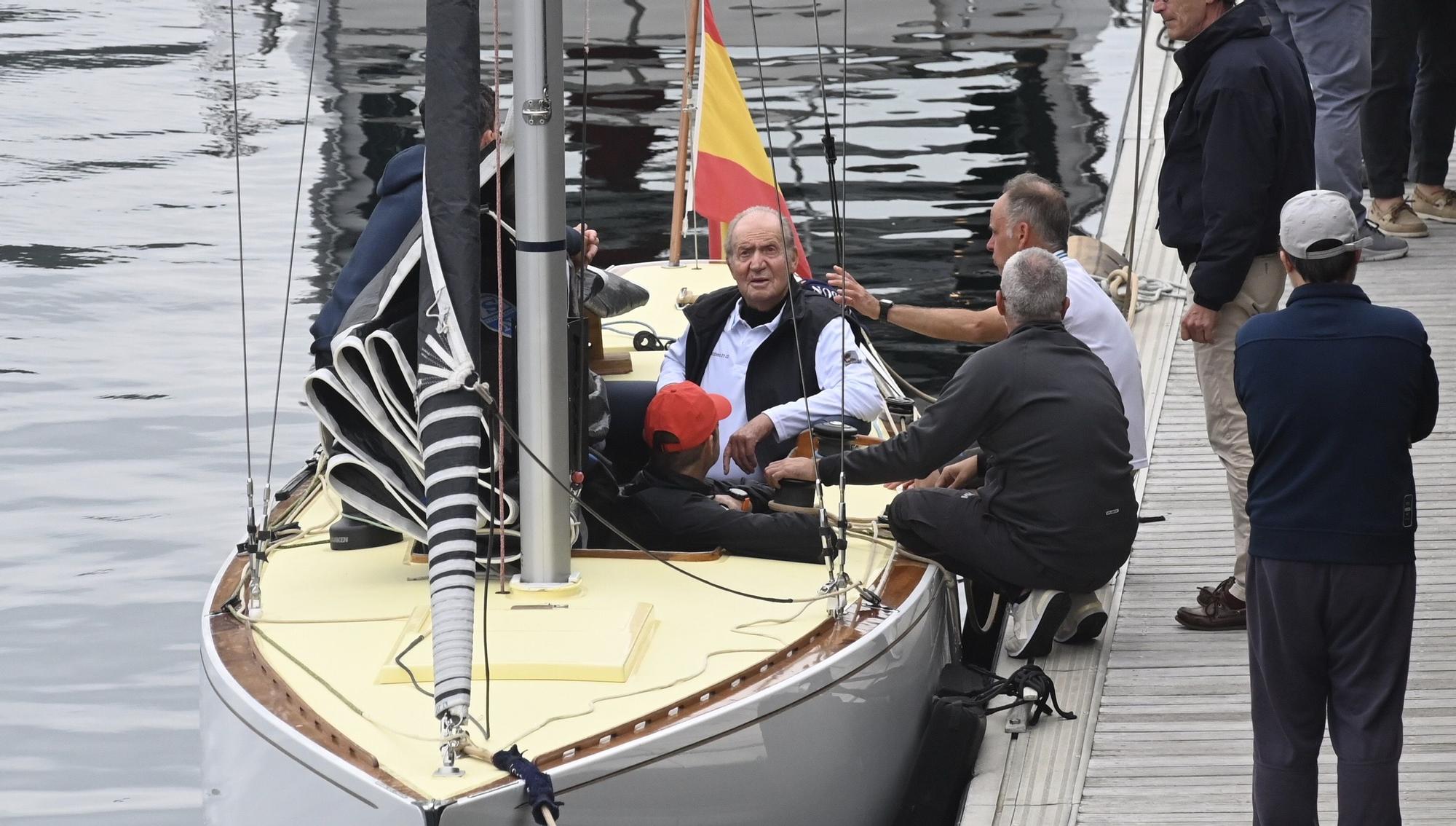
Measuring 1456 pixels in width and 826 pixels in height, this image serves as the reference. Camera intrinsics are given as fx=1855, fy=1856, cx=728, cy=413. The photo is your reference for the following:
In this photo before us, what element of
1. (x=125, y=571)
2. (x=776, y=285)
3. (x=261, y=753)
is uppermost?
(x=776, y=285)

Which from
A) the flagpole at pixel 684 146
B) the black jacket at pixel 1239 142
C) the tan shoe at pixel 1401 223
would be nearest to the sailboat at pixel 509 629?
the black jacket at pixel 1239 142

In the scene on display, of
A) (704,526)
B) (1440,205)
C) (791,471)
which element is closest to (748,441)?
(791,471)

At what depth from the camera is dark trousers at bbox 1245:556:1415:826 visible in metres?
3.28

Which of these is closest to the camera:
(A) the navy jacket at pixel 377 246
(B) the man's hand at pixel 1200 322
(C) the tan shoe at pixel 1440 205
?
(A) the navy jacket at pixel 377 246

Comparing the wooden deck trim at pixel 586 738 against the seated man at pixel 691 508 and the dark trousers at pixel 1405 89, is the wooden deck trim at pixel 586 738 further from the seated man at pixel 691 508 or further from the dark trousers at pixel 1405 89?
the dark trousers at pixel 1405 89

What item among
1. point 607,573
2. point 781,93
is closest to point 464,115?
point 607,573

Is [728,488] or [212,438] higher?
[728,488]

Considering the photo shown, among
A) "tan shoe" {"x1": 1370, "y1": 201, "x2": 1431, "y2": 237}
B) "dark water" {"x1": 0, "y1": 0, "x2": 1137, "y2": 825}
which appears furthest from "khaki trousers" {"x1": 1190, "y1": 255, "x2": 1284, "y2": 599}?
"tan shoe" {"x1": 1370, "y1": 201, "x2": 1431, "y2": 237}

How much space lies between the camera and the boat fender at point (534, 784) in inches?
128

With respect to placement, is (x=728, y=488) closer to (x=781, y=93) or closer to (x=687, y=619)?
(x=687, y=619)

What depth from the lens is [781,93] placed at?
54.0 ft

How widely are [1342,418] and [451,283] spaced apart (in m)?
1.66

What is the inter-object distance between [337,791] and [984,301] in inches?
335

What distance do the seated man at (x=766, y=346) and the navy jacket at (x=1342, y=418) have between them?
75.4 inches
